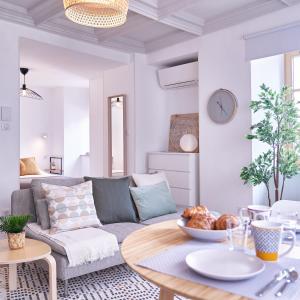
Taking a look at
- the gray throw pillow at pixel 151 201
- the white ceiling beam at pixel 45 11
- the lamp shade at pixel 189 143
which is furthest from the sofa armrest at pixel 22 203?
the lamp shade at pixel 189 143

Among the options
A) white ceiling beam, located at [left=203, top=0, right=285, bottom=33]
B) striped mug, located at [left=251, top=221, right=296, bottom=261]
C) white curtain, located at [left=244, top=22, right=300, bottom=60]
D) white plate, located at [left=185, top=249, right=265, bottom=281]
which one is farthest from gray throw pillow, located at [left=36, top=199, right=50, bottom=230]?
white ceiling beam, located at [left=203, top=0, right=285, bottom=33]

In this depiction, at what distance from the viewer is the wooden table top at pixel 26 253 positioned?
2.00m

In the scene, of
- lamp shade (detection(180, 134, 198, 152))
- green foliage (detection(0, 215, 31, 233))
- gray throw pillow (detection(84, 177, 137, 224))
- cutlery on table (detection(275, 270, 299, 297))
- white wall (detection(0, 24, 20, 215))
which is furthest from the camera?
lamp shade (detection(180, 134, 198, 152))

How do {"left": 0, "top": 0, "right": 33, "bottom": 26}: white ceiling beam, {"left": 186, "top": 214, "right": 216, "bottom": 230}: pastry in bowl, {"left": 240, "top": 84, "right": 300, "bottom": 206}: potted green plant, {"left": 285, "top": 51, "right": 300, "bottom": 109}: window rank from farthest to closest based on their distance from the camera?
{"left": 285, "top": 51, "right": 300, "bottom": 109}: window
{"left": 0, "top": 0, "right": 33, "bottom": 26}: white ceiling beam
{"left": 240, "top": 84, "right": 300, "bottom": 206}: potted green plant
{"left": 186, "top": 214, "right": 216, "bottom": 230}: pastry in bowl

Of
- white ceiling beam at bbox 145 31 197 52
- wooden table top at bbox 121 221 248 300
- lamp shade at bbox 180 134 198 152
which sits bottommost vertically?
wooden table top at bbox 121 221 248 300

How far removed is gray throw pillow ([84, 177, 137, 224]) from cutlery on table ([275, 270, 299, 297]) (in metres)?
2.12

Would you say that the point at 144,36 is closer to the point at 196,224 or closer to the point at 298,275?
the point at 196,224

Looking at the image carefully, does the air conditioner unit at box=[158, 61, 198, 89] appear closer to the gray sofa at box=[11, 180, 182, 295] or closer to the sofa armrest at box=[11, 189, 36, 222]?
the gray sofa at box=[11, 180, 182, 295]

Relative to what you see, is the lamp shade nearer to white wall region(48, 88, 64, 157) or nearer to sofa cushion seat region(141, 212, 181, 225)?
sofa cushion seat region(141, 212, 181, 225)

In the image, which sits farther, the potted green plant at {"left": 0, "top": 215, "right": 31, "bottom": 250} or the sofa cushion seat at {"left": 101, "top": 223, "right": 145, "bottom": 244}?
the sofa cushion seat at {"left": 101, "top": 223, "right": 145, "bottom": 244}

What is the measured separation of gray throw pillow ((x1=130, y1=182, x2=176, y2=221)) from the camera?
309cm

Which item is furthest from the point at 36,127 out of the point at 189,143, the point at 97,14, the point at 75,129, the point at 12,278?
the point at 97,14

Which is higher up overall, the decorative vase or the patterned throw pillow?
the patterned throw pillow

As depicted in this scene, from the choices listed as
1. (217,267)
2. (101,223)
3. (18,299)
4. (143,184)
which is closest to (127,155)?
(143,184)
